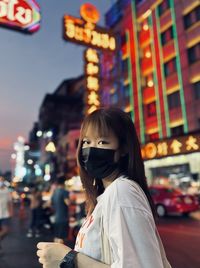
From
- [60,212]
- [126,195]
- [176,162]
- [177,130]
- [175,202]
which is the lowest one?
[175,202]

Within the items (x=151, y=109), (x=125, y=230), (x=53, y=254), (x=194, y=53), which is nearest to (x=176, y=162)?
(x=151, y=109)

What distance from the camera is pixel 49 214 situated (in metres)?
Answer: 11.1

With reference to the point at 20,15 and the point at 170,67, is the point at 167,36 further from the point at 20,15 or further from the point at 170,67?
the point at 20,15

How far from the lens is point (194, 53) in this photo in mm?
22375

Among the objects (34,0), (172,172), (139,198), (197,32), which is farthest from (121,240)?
(197,32)

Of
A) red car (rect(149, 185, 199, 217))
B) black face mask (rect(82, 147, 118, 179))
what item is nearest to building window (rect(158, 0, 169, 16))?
red car (rect(149, 185, 199, 217))

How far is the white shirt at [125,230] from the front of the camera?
3.65 ft

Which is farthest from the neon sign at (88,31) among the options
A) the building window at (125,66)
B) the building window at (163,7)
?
the building window at (125,66)

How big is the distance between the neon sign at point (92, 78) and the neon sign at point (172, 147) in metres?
5.59

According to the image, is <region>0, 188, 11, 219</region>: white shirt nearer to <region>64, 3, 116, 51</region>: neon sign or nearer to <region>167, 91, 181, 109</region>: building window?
<region>64, 3, 116, 51</region>: neon sign

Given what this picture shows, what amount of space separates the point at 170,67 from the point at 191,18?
416 cm

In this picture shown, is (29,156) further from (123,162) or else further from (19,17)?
(123,162)

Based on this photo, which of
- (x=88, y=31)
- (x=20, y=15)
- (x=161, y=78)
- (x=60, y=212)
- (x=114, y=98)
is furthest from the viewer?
(x=114, y=98)

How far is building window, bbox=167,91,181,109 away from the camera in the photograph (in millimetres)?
23197
